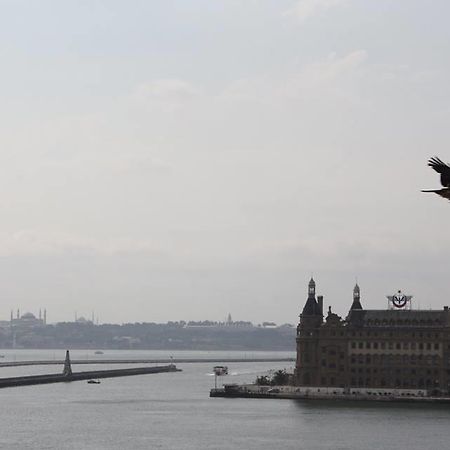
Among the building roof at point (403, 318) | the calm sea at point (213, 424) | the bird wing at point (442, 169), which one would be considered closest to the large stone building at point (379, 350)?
the building roof at point (403, 318)

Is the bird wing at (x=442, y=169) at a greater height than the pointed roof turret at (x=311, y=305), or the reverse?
the pointed roof turret at (x=311, y=305)

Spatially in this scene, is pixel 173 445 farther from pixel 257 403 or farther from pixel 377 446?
pixel 257 403

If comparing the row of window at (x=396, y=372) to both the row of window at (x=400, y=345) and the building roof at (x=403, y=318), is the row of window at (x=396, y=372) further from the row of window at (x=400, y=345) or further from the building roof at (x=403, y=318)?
the building roof at (x=403, y=318)

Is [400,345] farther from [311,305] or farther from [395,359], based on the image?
[311,305]

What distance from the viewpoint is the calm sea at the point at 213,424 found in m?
98.1

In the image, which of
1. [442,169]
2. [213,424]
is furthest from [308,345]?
[442,169]

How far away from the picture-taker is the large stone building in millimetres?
154125

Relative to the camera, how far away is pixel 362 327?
159125 millimetres

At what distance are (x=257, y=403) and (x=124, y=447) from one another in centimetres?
5379

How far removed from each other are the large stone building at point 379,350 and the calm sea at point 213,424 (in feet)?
38.7

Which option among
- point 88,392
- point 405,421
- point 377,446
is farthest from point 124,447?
point 88,392

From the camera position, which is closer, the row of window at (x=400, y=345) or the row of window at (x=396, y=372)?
the row of window at (x=400, y=345)

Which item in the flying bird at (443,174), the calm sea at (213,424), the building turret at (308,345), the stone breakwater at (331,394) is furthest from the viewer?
the building turret at (308,345)

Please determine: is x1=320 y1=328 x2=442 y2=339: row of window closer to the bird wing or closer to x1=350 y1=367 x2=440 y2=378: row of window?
x1=350 y1=367 x2=440 y2=378: row of window
